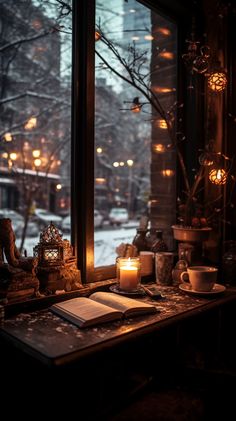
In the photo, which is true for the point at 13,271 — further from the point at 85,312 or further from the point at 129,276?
the point at 129,276

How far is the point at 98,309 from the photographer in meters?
1.28

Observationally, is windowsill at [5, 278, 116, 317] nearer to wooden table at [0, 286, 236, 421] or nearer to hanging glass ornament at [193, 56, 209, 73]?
wooden table at [0, 286, 236, 421]

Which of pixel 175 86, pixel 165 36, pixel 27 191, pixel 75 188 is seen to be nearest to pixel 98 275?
pixel 75 188

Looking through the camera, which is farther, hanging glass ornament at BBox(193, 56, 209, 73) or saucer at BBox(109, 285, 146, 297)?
hanging glass ornament at BBox(193, 56, 209, 73)

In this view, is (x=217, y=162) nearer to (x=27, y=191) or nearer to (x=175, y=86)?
(x=175, y=86)

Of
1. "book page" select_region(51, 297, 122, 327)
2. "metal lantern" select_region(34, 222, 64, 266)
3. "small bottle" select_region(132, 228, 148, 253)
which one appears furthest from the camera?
"small bottle" select_region(132, 228, 148, 253)

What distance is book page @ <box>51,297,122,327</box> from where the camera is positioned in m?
1.21

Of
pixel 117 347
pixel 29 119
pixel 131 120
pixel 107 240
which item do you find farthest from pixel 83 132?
pixel 131 120

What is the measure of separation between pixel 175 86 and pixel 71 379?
5.76 ft

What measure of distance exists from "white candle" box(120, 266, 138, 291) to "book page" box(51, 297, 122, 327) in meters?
0.24

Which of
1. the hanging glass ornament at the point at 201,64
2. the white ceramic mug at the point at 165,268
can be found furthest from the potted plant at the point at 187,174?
the hanging glass ornament at the point at 201,64

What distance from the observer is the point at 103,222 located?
27.3ft

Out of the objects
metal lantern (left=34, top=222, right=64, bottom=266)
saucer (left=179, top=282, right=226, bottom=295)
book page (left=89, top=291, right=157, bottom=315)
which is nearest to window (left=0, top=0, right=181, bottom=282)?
metal lantern (left=34, top=222, right=64, bottom=266)

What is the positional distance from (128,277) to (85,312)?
363 millimetres
